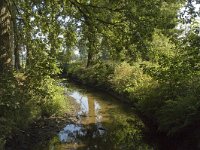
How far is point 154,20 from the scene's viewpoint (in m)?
12.3

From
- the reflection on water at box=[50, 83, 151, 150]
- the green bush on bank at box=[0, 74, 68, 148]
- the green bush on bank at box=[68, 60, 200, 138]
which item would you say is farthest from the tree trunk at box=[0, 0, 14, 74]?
the reflection on water at box=[50, 83, 151, 150]

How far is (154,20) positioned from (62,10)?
4.11 m

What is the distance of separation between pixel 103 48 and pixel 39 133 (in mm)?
4134

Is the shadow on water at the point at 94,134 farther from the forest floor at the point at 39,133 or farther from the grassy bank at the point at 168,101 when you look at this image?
the grassy bank at the point at 168,101

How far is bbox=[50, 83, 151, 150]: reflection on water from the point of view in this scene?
1482 cm

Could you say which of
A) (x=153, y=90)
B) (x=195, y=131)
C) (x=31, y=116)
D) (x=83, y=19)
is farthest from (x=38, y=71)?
(x=195, y=131)

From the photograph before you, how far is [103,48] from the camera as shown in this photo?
48.2 ft

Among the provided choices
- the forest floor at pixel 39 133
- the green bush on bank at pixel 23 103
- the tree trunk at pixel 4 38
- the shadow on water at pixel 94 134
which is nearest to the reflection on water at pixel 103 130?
the shadow on water at pixel 94 134

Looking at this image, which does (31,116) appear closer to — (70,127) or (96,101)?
(70,127)

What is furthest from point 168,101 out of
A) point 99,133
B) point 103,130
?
point 103,130

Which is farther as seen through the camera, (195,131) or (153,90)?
(153,90)

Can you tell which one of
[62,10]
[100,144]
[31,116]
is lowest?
[100,144]

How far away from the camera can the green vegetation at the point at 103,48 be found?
12555 millimetres

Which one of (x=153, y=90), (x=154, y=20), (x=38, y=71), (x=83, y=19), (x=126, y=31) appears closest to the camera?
(x=154, y=20)
